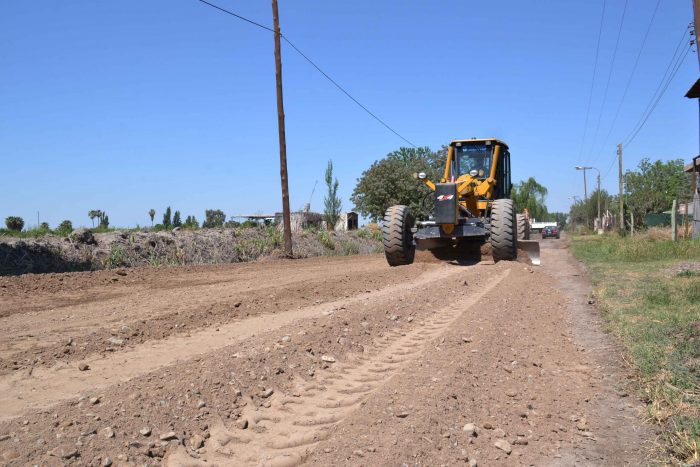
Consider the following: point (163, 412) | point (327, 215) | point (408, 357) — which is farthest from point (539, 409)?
point (327, 215)

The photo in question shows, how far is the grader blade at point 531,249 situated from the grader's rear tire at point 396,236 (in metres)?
3.22

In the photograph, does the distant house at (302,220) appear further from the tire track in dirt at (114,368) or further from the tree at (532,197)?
the tree at (532,197)

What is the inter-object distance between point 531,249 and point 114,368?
519 inches

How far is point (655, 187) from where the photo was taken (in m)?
62.1

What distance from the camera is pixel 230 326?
6891 millimetres

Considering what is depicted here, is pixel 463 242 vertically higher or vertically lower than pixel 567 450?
higher

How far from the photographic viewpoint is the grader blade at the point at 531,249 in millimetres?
16234

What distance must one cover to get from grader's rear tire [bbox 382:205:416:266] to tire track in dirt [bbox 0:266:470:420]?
790 cm

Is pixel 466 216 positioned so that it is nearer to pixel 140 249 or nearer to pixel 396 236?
pixel 396 236

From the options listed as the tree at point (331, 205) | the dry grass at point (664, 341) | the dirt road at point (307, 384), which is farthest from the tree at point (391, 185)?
the dirt road at point (307, 384)

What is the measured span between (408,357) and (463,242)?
10.7m

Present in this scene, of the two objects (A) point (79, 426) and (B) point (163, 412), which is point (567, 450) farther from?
(A) point (79, 426)

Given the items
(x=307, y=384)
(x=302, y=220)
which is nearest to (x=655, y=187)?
(x=302, y=220)

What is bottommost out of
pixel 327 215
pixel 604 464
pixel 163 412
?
pixel 604 464
